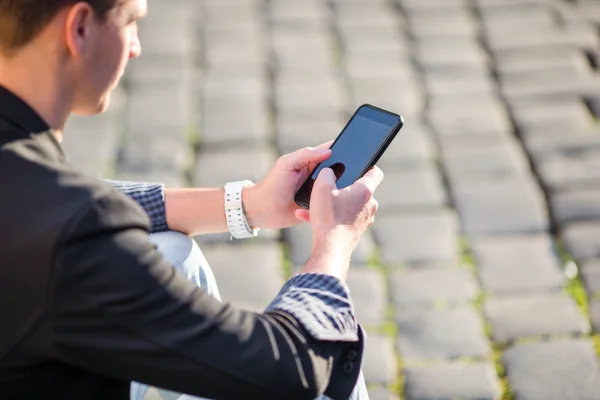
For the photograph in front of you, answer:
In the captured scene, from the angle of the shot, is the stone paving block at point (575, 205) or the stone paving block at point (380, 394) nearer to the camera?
the stone paving block at point (380, 394)

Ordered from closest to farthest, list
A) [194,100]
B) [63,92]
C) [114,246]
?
[114,246] < [63,92] < [194,100]

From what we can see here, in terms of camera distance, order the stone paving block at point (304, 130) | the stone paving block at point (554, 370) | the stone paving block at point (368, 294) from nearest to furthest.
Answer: the stone paving block at point (554, 370), the stone paving block at point (368, 294), the stone paving block at point (304, 130)

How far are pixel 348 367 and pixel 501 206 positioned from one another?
2.01 metres

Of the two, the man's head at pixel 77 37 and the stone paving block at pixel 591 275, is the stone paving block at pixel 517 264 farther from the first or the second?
the man's head at pixel 77 37

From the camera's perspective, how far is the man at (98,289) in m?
1.52

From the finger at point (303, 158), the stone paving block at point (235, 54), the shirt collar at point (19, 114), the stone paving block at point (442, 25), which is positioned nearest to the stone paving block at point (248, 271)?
the finger at point (303, 158)

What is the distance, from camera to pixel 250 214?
2426 mm

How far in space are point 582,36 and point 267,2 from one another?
5.79ft

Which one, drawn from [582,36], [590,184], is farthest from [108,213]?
[582,36]

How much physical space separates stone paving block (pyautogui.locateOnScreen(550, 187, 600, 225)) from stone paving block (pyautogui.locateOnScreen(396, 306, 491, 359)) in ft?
2.22

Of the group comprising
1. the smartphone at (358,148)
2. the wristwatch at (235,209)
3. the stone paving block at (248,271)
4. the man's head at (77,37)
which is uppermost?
the man's head at (77,37)

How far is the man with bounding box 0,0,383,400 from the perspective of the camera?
152cm

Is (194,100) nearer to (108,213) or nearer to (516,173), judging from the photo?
(516,173)

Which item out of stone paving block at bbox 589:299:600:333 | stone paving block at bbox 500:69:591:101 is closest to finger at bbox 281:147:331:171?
stone paving block at bbox 589:299:600:333
